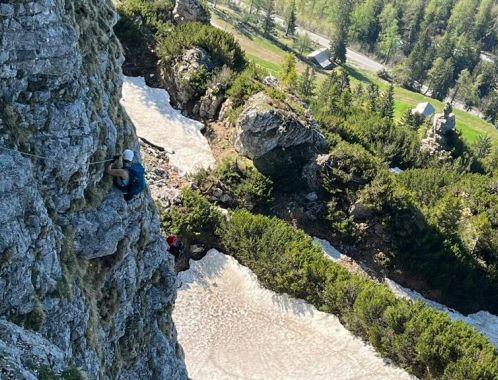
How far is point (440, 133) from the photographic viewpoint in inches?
1922

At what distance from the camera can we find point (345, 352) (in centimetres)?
2292

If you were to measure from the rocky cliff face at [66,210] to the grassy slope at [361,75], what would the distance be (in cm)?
7740

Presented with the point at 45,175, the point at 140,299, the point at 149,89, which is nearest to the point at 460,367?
the point at 140,299

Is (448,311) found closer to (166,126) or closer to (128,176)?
(166,126)

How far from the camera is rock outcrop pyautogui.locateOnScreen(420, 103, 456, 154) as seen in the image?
47.2 metres

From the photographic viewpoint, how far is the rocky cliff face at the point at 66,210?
8.99 m

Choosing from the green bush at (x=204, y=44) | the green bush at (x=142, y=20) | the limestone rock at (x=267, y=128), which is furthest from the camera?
the green bush at (x=142, y=20)

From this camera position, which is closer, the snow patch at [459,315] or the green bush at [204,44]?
the snow patch at [459,315]

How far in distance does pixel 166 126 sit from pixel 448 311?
1790 centimetres

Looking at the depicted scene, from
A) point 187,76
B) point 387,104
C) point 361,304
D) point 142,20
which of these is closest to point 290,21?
point 387,104

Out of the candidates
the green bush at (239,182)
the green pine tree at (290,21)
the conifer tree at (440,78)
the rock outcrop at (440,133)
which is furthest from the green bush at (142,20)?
the conifer tree at (440,78)

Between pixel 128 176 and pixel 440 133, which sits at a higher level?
pixel 128 176

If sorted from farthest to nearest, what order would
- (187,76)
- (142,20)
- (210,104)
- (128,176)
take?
(142,20)
(187,76)
(210,104)
(128,176)

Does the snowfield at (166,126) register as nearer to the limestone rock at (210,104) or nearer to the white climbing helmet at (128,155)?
the limestone rock at (210,104)
